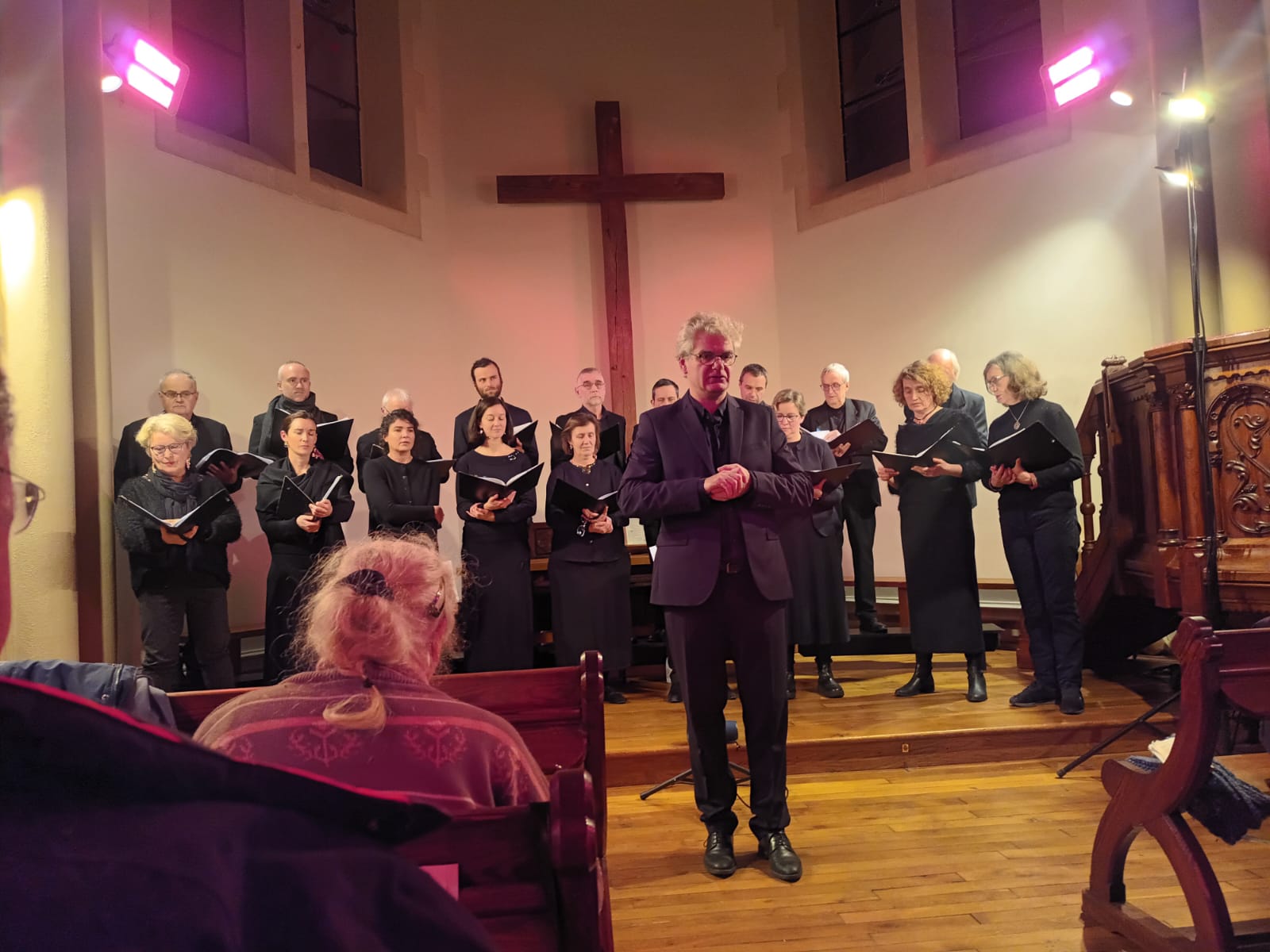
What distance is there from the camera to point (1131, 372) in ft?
15.0

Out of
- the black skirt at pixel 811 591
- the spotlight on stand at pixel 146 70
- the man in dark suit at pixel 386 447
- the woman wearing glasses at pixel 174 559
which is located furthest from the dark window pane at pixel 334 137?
the black skirt at pixel 811 591

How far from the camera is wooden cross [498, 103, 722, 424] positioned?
8.24m

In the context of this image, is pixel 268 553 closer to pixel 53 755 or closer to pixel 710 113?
pixel 710 113

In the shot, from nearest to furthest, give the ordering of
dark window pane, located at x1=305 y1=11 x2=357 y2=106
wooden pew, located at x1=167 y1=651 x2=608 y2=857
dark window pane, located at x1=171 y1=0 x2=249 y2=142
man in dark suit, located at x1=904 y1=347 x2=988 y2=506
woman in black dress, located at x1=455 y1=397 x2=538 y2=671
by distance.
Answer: wooden pew, located at x1=167 y1=651 x2=608 y2=857, woman in black dress, located at x1=455 y1=397 x2=538 y2=671, man in dark suit, located at x1=904 y1=347 x2=988 y2=506, dark window pane, located at x1=171 y1=0 x2=249 y2=142, dark window pane, located at x1=305 y1=11 x2=357 y2=106

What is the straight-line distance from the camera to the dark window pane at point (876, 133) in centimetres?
837

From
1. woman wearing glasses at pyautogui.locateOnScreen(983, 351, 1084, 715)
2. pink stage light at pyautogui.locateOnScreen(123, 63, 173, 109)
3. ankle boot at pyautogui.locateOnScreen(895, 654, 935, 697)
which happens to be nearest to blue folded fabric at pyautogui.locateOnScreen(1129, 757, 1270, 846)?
woman wearing glasses at pyautogui.locateOnScreen(983, 351, 1084, 715)

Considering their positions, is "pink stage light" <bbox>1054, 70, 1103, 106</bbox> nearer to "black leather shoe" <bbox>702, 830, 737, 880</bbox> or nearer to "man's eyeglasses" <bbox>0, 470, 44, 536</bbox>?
"black leather shoe" <bbox>702, 830, 737, 880</bbox>

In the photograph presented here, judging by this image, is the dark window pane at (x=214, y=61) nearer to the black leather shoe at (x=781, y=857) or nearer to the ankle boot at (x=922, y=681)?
the ankle boot at (x=922, y=681)

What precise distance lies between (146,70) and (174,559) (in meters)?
3.02

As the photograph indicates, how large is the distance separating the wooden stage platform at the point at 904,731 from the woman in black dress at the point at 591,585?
0.34 meters

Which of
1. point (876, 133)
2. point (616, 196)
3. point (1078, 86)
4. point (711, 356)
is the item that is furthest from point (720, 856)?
point (876, 133)

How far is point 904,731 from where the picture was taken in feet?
14.0

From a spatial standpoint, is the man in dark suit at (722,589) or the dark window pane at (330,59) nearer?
the man in dark suit at (722,589)

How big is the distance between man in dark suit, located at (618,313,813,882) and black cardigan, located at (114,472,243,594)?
2.46 m
